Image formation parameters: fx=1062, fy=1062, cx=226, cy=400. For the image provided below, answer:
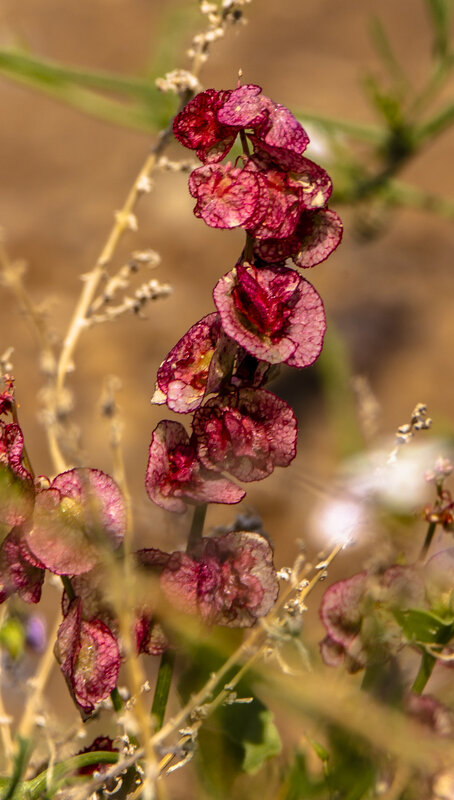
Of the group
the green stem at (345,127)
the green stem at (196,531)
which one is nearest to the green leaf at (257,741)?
the green stem at (196,531)

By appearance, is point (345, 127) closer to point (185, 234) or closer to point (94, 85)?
point (94, 85)

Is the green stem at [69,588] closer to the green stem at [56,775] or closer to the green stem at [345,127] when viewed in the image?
the green stem at [56,775]

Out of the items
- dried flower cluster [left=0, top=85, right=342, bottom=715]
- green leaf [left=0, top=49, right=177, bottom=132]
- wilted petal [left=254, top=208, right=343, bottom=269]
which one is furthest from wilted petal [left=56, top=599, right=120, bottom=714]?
green leaf [left=0, top=49, right=177, bottom=132]

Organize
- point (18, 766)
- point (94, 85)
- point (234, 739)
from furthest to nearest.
A: point (94, 85), point (234, 739), point (18, 766)

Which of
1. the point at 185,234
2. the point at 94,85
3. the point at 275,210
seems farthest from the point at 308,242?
the point at 185,234

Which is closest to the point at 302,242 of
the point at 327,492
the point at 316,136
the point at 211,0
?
the point at 327,492

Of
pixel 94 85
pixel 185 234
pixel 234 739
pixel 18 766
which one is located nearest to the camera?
pixel 18 766

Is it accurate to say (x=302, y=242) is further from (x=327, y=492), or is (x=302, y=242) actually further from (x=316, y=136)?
(x=316, y=136)
